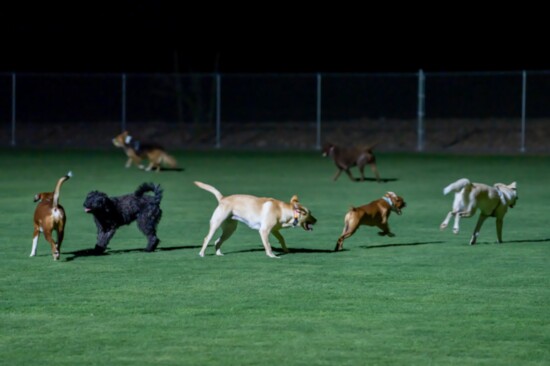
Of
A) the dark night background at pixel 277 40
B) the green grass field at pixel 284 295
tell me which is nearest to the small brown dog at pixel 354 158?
the green grass field at pixel 284 295

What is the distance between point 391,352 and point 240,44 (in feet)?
150

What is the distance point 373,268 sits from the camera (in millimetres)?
12922

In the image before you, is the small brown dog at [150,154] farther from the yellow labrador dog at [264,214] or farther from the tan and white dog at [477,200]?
the yellow labrador dog at [264,214]

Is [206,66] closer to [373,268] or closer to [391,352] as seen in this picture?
[373,268]

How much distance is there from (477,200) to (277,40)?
40.4 m

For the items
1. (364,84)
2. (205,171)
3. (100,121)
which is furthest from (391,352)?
(364,84)

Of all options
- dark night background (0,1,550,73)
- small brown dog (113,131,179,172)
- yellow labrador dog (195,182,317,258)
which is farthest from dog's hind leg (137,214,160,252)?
dark night background (0,1,550,73)

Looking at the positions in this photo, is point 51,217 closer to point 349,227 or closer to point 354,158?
point 349,227

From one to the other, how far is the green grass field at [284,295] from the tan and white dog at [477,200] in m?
0.43

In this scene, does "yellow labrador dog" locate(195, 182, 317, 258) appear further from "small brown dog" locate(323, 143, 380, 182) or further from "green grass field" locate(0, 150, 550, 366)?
"small brown dog" locate(323, 143, 380, 182)

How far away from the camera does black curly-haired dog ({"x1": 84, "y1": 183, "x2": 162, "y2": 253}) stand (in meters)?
13.9

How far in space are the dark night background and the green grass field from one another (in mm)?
32696

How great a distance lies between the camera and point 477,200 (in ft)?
47.8

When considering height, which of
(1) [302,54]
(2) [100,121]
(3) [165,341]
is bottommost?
(3) [165,341]
